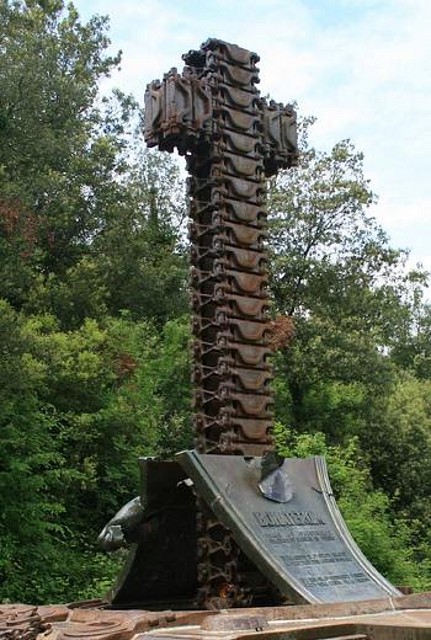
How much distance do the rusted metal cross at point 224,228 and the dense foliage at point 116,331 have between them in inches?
207

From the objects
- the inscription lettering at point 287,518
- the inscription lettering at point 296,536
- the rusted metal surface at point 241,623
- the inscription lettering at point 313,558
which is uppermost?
the inscription lettering at point 287,518

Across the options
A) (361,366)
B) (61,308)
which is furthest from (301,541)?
(361,366)

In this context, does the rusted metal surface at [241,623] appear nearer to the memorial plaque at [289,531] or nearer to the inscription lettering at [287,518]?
the memorial plaque at [289,531]

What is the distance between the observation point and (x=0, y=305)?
12.3m

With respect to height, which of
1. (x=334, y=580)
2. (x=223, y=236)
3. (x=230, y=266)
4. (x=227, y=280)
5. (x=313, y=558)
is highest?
(x=223, y=236)

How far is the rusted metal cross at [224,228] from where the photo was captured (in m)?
6.79

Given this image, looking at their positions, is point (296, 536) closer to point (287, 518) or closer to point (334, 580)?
point (287, 518)

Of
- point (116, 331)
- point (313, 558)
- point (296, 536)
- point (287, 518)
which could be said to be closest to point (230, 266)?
point (287, 518)

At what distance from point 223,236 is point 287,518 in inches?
84.0

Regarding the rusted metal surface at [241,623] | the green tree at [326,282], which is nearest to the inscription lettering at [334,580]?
the rusted metal surface at [241,623]

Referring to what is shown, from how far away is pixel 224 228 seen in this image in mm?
6992

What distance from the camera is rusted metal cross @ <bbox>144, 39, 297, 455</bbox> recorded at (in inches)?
267

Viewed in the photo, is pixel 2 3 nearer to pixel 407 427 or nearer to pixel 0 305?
pixel 0 305

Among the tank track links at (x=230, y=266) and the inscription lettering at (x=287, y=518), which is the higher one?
the tank track links at (x=230, y=266)
